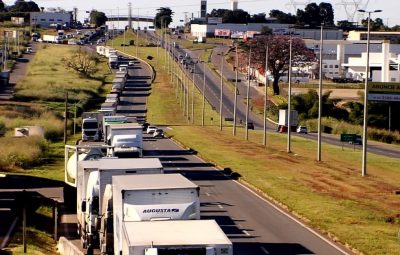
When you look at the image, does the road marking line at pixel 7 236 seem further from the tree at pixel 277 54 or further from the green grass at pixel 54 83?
the tree at pixel 277 54

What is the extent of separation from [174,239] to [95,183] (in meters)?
9.96

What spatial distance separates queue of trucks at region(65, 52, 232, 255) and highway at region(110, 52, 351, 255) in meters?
3.96

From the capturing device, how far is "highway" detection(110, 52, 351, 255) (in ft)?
100

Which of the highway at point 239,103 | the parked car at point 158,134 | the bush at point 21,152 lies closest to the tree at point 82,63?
the highway at point 239,103

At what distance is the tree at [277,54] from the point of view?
15362 cm

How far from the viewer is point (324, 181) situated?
5178 cm

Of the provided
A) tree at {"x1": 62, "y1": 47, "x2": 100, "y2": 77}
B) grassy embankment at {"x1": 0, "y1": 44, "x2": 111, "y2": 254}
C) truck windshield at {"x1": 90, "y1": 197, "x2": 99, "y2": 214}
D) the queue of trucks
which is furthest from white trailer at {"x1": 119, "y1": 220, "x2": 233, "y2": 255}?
tree at {"x1": 62, "y1": 47, "x2": 100, "y2": 77}

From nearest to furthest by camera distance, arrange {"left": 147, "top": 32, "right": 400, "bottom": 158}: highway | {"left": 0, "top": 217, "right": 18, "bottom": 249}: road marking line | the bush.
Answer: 1. {"left": 0, "top": 217, "right": 18, "bottom": 249}: road marking line
2. the bush
3. {"left": 147, "top": 32, "right": 400, "bottom": 158}: highway

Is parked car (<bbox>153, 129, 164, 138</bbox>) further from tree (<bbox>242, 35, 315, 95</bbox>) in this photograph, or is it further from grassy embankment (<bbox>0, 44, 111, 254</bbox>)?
tree (<bbox>242, 35, 315, 95</bbox>)

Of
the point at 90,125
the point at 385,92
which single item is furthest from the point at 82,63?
the point at 90,125

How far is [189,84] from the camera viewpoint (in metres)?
157

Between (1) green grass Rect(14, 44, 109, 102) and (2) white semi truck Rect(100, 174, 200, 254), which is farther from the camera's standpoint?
(1) green grass Rect(14, 44, 109, 102)

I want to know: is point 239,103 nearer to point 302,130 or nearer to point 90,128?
point 302,130

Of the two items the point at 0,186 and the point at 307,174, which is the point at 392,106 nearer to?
the point at 307,174
